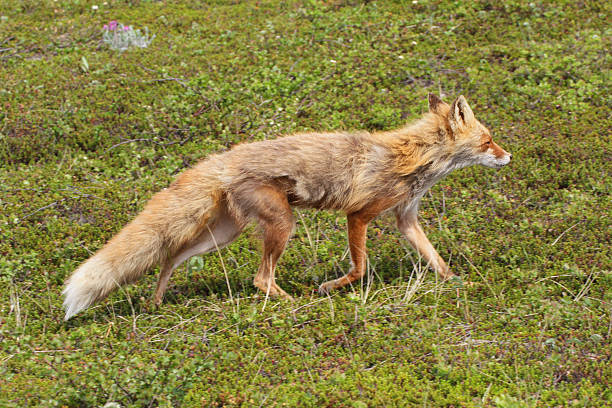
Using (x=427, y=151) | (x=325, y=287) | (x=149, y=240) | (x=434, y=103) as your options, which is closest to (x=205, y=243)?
(x=149, y=240)

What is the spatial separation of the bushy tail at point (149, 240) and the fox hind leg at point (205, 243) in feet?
0.57

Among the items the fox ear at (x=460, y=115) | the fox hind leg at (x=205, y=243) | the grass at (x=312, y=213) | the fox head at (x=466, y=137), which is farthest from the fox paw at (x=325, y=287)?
the fox ear at (x=460, y=115)

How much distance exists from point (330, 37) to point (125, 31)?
3.48 meters

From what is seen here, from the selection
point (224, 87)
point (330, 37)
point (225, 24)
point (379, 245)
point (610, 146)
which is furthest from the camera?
point (225, 24)

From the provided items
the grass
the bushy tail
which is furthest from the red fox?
the grass

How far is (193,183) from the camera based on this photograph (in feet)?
22.0

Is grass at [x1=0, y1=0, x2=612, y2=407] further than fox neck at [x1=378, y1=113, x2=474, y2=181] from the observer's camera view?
No

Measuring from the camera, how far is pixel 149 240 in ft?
21.2

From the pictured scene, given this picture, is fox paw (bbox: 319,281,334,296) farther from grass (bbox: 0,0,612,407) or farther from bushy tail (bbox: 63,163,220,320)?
bushy tail (bbox: 63,163,220,320)

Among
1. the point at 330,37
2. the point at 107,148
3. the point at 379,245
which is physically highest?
the point at 330,37

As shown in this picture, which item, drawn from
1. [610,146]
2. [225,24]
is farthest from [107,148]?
[610,146]

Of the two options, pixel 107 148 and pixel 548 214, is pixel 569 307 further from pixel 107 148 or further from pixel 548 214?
pixel 107 148

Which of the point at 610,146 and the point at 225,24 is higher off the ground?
the point at 225,24

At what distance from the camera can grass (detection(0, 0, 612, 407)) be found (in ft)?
18.2
